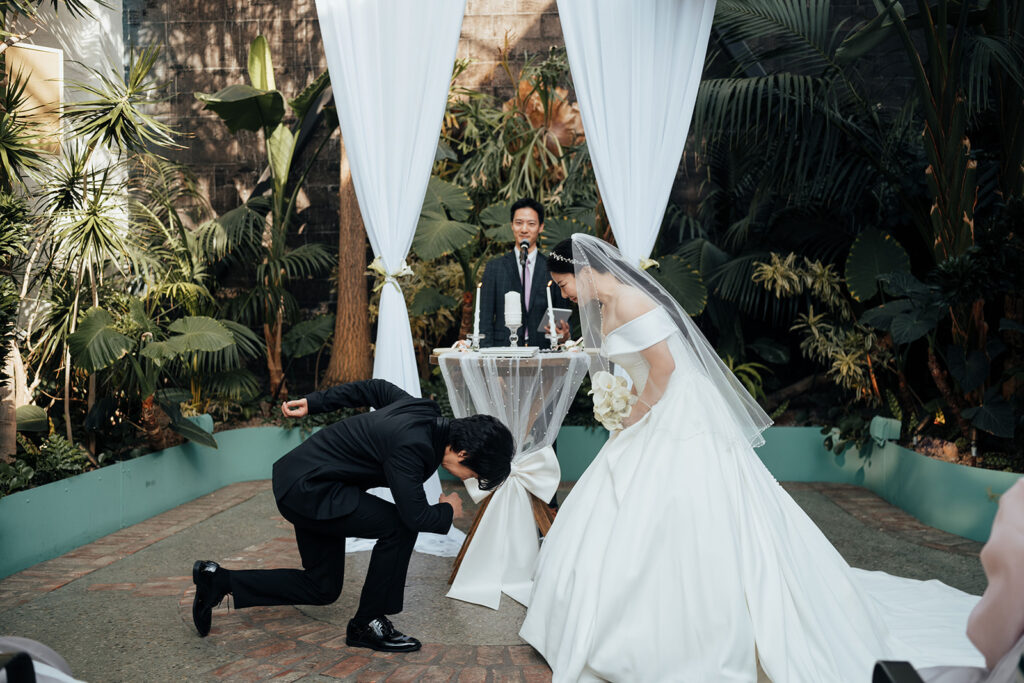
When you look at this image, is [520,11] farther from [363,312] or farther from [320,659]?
[320,659]

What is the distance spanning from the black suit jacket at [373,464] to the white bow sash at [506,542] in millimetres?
791

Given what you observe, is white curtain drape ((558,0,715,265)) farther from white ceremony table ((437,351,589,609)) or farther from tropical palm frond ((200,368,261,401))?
tropical palm frond ((200,368,261,401))

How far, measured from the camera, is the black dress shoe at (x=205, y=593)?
3.29 metres

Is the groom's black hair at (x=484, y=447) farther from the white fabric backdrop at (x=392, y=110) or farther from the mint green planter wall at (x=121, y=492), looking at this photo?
the mint green planter wall at (x=121, y=492)

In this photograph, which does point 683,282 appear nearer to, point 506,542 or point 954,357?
point 954,357

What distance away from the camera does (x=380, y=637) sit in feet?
10.8

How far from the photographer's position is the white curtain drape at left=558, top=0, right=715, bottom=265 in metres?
4.49

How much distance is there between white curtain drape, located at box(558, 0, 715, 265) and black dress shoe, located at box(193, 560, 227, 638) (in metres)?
2.54

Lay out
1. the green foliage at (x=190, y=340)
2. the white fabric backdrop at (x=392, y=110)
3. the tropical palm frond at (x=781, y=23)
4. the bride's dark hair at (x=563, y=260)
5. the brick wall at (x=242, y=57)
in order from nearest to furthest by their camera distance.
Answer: the bride's dark hair at (x=563, y=260) < the white fabric backdrop at (x=392, y=110) < the green foliage at (x=190, y=340) < the tropical palm frond at (x=781, y=23) < the brick wall at (x=242, y=57)

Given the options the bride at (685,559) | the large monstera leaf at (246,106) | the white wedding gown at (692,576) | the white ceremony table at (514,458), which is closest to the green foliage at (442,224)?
the large monstera leaf at (246,106)

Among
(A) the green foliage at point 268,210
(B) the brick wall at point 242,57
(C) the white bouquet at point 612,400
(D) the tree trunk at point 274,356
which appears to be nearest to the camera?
(C) the white bouquet at point 612,400

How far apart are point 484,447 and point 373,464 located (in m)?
0.48

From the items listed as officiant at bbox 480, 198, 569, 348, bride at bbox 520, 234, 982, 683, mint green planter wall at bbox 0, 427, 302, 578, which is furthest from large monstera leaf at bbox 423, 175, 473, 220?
bride at bbox 520, 234, 982, 683

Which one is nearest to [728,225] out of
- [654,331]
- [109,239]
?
[654,331]
